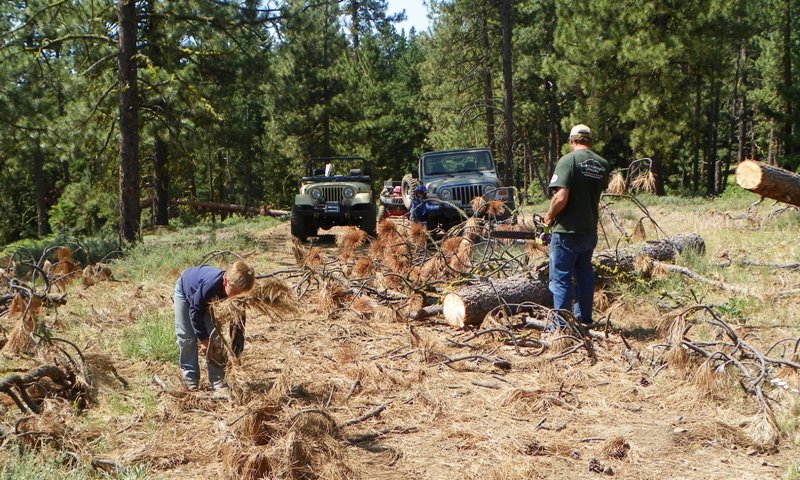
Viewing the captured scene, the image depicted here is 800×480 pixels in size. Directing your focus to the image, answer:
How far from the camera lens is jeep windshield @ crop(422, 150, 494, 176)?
1356cm

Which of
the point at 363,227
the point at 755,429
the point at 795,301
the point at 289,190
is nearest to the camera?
the point at 755,429

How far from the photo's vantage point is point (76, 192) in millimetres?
25906

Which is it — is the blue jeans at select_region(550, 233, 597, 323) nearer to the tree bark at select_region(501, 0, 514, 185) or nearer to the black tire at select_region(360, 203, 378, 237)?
the black tire at select_region(360, 203, 378, 237)

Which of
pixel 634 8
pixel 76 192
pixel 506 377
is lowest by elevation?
pixel 506 377

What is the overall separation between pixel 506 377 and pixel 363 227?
7996mm

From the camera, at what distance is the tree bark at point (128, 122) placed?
11.7 meters

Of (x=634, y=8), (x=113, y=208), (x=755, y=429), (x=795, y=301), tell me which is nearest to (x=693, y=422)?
(x=755, y=429)

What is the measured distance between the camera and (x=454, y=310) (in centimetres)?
626

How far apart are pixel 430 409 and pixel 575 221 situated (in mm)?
2206

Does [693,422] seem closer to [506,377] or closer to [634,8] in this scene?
[506,377]

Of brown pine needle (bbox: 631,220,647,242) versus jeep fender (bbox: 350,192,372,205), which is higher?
jeep fender (bbox: 350,192,372,205)

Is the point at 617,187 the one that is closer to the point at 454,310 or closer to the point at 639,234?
the point at 639,234

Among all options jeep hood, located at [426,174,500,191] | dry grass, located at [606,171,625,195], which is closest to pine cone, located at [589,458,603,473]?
dry grass, located at [606,171,625,195]

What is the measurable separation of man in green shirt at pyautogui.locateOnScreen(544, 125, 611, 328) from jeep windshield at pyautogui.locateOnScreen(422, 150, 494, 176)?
309 inches
